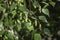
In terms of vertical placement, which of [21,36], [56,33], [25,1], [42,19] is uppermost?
[25,1]

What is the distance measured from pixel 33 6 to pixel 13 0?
0.13 metres

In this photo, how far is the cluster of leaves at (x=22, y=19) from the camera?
1.10m

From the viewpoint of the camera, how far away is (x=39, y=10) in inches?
46.4

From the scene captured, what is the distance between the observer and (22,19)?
113 centimetres

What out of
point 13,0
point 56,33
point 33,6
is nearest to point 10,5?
point 13,0

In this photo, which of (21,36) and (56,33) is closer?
(21,36)

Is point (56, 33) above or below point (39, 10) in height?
below

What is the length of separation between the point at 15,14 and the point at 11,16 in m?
0.03

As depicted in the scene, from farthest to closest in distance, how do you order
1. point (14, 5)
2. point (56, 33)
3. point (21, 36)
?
point (56, 33) < point (21, 36) < point (14, 5)

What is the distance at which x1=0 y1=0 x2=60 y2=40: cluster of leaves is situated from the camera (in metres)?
1.10

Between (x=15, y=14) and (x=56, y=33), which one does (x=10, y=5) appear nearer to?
(x=15, y=14)

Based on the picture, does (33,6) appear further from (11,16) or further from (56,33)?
(56,33)

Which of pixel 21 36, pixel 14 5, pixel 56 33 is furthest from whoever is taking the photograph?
pixel 56 33

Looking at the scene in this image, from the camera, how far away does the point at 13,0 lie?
1.14 m
